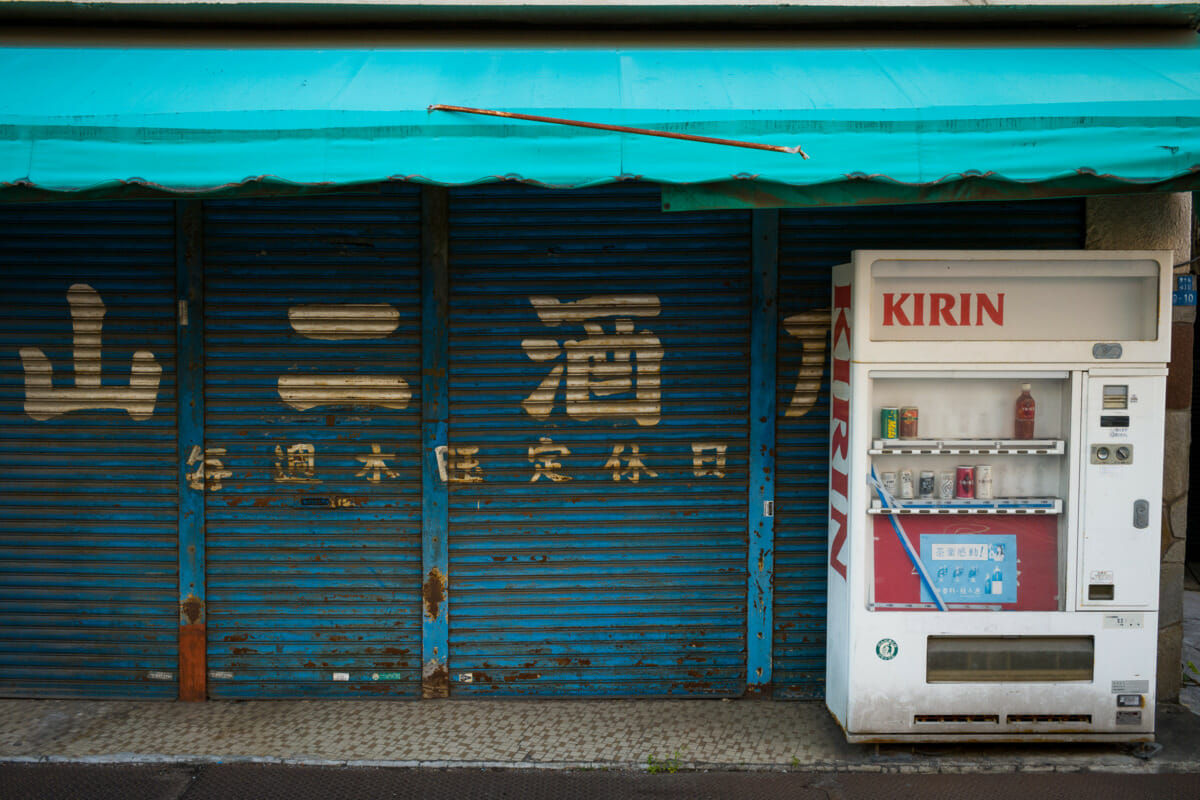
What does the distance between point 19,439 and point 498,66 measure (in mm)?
3836

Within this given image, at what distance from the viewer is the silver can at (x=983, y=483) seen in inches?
198

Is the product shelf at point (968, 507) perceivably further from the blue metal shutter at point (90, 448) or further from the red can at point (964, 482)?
the blue metal shutter at point (90, 448)

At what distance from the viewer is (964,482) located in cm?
505

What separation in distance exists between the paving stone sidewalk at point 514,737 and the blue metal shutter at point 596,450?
1.01ft

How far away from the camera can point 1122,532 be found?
488 centimetres

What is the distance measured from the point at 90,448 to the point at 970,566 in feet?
17.6

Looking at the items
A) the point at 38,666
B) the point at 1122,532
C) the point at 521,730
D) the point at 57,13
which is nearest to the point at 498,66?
the point at 57,13

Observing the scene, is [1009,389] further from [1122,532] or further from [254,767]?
[254,767]

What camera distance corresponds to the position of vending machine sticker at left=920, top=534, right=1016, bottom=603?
16.2 feet

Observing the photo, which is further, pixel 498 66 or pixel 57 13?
pixel 57 13

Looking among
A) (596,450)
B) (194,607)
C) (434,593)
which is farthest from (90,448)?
(596,450)

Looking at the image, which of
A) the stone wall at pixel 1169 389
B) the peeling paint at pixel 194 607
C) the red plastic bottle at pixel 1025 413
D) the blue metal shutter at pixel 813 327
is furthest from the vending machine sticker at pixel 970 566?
the peeling paint at pixel 194 607

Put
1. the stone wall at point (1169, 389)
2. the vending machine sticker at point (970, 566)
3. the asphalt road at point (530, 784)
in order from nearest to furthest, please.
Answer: the asphalt road at point (530, 784) < the vending machine sticker at point (970, 566) < the stone wall at point (1169, 389)

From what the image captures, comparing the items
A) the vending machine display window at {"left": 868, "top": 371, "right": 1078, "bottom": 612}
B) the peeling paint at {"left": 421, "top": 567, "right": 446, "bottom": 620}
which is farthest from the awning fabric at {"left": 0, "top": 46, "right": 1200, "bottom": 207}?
the peeling paint at {"left": 421, "top": 567, "right": 446, "bottom": 620}
